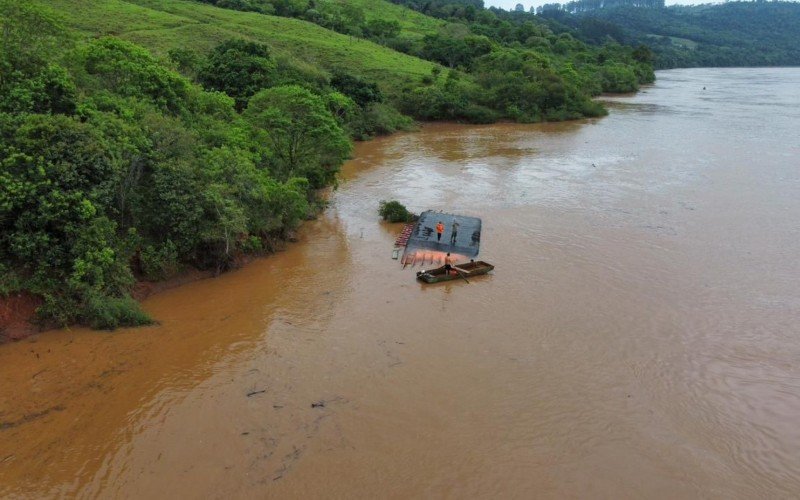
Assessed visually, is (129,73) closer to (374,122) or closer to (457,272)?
(457,272)

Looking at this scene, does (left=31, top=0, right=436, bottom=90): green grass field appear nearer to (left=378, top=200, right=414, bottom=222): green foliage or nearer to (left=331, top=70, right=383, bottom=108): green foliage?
(left=331, top=70, right=383, bottom=108): green foliage

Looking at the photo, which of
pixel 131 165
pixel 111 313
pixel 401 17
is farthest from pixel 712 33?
pixel 111 313

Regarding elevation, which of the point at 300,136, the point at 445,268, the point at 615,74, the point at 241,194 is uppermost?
the point at 615,74

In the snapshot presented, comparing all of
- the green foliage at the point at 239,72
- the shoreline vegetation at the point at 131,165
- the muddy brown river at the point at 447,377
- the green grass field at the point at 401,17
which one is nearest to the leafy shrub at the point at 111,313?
the shoreline vegetation at the point at 131,165

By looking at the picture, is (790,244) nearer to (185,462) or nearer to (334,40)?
(185,462)

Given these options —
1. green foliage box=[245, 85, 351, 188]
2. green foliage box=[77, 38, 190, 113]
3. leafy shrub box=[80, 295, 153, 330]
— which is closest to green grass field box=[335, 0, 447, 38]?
green foliage box=[245, 85, 351, 188]

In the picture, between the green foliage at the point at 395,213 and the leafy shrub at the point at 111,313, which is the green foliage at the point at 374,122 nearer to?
the green foliage at the point at 395,213

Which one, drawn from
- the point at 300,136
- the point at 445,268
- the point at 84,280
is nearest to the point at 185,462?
the point at 84,280
